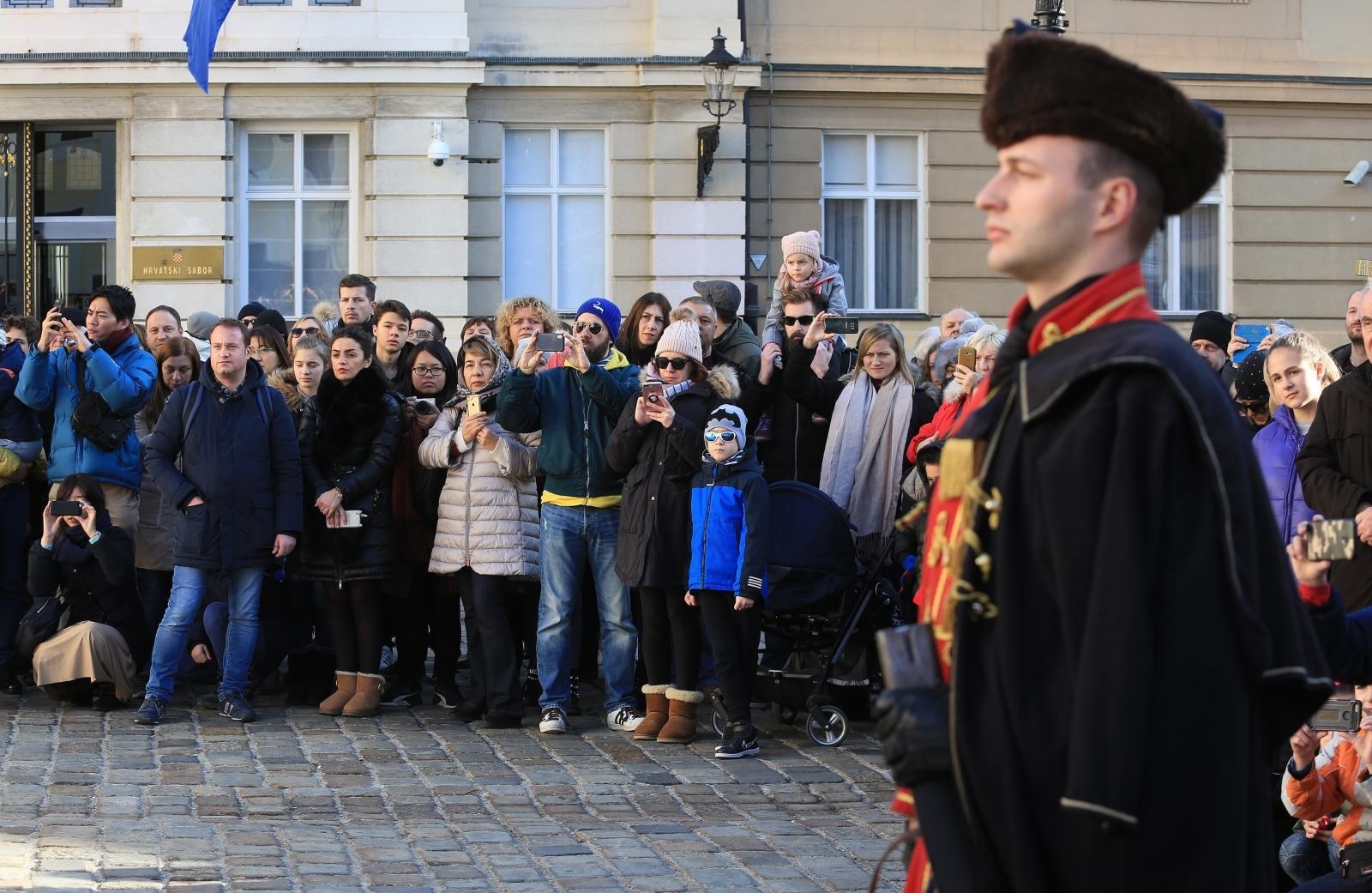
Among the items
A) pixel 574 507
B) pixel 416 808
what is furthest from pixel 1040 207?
pixel 574 507

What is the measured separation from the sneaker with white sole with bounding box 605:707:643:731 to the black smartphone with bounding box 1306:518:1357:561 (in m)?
6.09

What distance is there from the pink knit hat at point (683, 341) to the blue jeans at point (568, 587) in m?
0.85

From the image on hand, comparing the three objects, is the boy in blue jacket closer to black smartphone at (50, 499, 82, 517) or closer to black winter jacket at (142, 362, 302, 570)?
black winter jacket at (142, 362, 302, 570)

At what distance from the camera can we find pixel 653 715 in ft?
30.0

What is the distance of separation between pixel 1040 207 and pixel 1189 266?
62.5 ft

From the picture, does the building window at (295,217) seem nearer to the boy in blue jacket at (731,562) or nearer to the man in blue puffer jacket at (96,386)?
the man in blue puffer jacket at (96,386)

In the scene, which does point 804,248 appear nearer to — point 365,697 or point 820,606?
point 820,606

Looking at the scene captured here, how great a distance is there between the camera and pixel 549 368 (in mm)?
9508

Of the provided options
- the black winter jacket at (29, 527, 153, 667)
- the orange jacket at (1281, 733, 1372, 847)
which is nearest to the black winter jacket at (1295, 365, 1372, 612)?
the orange jacket at (1281, 733, 1372, 847)

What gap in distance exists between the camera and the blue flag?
16.4 meters

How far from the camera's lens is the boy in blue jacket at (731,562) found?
344 inches

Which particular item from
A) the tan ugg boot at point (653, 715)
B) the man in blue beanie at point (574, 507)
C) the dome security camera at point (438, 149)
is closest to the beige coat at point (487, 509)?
the man in blue beanie at point (574, 507)

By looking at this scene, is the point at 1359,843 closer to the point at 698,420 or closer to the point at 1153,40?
the point at 698,420

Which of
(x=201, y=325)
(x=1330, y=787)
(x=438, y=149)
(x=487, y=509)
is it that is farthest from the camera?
(x=438, y=149)
